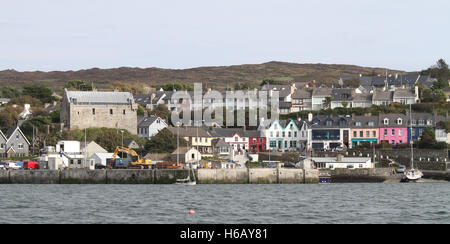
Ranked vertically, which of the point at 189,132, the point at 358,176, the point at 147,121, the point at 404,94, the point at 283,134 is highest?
the point at 404,94

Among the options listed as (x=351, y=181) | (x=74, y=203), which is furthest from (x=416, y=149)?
(x=74, y=203)

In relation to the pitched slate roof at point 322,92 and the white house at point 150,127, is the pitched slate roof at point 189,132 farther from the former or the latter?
the pitched slate roof at point 322,92

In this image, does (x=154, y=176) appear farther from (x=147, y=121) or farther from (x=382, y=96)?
(x=382, y=96)

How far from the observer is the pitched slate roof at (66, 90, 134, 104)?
90.9 meters

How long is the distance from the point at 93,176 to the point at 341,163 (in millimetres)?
23864

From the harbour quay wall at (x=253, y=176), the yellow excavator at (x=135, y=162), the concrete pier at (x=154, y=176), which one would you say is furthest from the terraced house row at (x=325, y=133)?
the concrete pier at (x=154, y=176)

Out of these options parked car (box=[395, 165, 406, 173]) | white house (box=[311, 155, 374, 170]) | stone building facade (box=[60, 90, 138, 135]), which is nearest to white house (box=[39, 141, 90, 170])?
stone building facade (box=[60, 90, 138, 135])

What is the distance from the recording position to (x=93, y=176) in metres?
63.2

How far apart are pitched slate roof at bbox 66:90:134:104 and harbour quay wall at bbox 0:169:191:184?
26.4 m

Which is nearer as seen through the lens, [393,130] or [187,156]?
[187,156]

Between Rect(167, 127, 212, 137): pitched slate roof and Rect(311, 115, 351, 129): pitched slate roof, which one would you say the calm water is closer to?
Rect(167, 127, 212, 137): pitched slate roof

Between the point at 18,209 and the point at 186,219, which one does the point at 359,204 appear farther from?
the point at 18,209

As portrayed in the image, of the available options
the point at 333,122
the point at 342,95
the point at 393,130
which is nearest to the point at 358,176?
the point at 393,130
